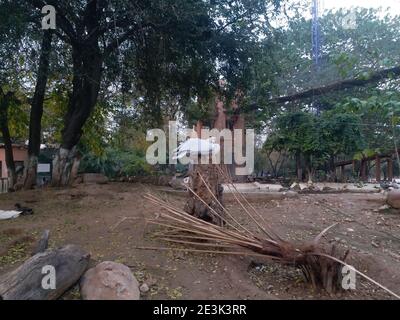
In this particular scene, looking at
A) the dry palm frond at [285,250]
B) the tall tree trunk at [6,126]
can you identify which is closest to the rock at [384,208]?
the dry palm frond at [285,250]

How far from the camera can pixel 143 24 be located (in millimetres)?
5824

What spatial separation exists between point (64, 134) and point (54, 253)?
513 centimetres

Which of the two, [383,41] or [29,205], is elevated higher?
[383,41]

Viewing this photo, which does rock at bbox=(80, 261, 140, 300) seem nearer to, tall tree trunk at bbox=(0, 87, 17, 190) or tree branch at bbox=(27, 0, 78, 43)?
tree branch at bbox=(27, 0, 78, 43)

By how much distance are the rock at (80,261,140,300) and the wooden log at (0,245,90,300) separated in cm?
12

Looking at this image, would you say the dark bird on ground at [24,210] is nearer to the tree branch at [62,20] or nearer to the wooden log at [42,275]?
the wooden log at [42,275]

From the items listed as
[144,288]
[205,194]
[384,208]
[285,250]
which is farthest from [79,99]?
[384,208]

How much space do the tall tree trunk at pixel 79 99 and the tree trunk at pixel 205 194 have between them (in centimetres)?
328

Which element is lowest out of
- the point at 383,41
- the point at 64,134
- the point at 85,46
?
the point at 64,134

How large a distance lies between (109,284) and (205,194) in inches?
66.2

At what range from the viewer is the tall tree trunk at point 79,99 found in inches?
246

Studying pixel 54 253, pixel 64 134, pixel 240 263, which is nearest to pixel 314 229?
pixel 240 263

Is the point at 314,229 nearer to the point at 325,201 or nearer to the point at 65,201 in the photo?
the point at 325,201

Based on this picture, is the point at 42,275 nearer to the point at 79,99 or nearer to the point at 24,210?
the point at 24,210
